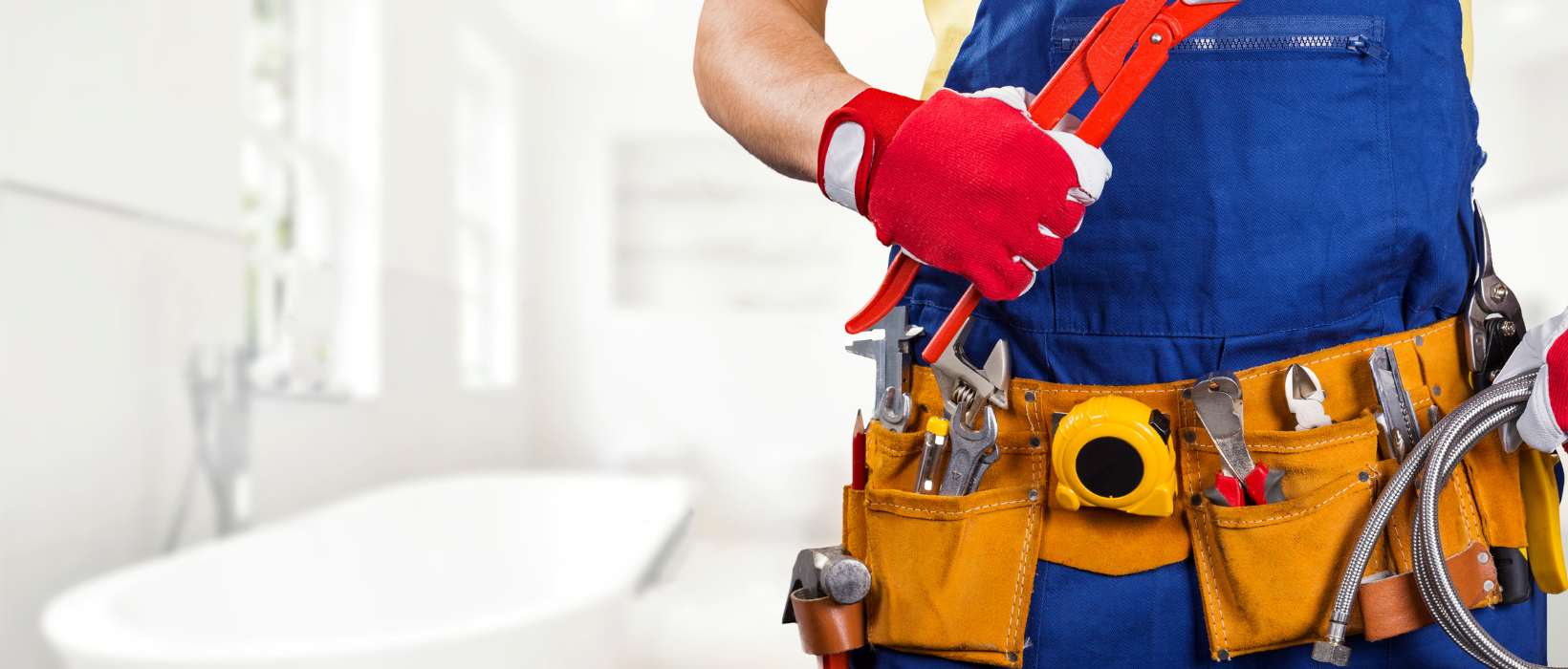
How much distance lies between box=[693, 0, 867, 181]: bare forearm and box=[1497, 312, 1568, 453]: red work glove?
404 mm

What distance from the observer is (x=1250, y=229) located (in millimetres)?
470

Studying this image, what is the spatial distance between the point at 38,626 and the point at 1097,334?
1732 millimetres

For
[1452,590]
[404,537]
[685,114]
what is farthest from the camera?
[685,114]

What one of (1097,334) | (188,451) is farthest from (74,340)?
(1097,334)

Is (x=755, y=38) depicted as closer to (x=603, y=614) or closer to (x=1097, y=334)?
(x=1097, y=334)

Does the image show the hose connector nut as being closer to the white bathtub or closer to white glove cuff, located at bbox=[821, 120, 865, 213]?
white glove cuff, located at bbox=[821, 120, 865, 213]

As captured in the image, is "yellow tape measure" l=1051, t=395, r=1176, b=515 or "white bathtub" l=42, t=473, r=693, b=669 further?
"white bathtub" l=42, t=473, r=693, b=669

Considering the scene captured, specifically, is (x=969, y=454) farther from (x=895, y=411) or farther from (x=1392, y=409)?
(x=1392, y=409)

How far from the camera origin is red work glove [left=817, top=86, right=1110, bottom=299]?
0.36 meters

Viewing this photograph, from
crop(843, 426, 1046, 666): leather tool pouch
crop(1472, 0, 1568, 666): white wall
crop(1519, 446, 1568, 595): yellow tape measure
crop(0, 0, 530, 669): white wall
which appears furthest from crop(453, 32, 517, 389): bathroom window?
crop(1472, 0, 1568, 666): white wall

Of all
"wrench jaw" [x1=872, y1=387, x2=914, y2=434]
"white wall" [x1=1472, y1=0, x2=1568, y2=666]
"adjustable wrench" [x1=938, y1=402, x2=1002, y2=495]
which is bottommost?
"adjustable wrench" [x1=938, y1=402, x2=1002, y2=495]

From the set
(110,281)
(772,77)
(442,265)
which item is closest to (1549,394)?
(772,77)

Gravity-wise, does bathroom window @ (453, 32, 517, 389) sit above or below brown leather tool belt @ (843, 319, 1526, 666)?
above

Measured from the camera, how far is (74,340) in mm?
1304
